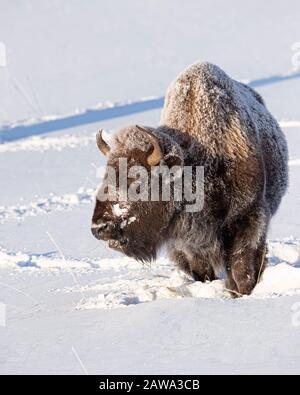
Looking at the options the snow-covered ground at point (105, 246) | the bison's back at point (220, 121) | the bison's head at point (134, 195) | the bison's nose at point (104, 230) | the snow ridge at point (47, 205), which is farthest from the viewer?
the snow ridge at point (47, 205)

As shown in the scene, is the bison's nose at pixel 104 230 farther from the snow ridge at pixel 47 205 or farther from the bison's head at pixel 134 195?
the snow ridge at pixel 47 205

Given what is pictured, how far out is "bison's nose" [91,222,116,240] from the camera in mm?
5648

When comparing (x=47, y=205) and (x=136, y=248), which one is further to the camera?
(x=47, y=205)

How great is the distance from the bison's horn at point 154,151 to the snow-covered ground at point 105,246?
3.12 ft

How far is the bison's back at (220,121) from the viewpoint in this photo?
6.36 m

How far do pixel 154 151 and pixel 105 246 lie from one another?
8.93ft

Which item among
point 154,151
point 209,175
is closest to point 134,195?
point 154,151

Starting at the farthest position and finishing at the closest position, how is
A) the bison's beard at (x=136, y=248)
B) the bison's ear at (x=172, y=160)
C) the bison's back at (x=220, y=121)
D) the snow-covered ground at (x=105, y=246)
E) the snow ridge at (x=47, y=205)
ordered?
the snow ridge at (x=47, y=205), the bison's back at (x=220, y=121), the bison's ear at (x=172, y=160), the bison's beard at (x=136, y=248), the snow-covered ground at (x=105, y=246)

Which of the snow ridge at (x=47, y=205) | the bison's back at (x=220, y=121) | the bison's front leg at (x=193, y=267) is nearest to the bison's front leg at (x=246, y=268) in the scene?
the bison's back at (x=220, y=121)

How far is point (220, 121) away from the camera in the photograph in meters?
6.41

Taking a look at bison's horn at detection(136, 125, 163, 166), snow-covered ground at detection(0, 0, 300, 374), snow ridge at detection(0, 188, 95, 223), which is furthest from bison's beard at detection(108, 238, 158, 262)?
snow ridge at detection(0, 188, 95, 223)

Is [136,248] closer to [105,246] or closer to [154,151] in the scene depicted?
[154,151]

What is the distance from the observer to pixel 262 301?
4.95m
